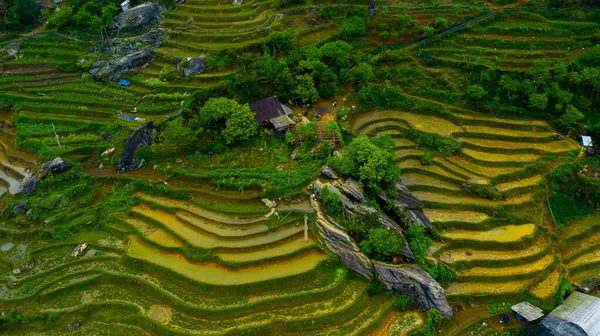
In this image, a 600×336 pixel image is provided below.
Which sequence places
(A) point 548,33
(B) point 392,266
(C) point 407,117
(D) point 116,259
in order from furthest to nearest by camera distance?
1. (A) point 548,33
2. (C) point 407,117
3. (D) point 116,259
4. (B) point 392,266

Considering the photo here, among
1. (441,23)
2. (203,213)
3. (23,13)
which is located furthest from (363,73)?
(23,13)

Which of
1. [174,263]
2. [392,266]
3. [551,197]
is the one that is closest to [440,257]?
[392,266]

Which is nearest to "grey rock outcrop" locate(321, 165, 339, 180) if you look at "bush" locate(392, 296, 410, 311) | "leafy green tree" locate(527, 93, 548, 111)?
"bush" locate(392, 296, 410, 311)

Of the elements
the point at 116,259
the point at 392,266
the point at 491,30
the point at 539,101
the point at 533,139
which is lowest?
the point at 116,259

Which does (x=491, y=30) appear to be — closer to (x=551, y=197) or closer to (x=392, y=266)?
(x=551, y=197)

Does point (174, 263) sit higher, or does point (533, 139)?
point (533, 139)

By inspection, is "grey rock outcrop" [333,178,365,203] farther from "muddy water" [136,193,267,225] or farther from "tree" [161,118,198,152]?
"tree" [161,118,198,152]

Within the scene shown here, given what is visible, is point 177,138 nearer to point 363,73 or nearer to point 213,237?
point 213,237
